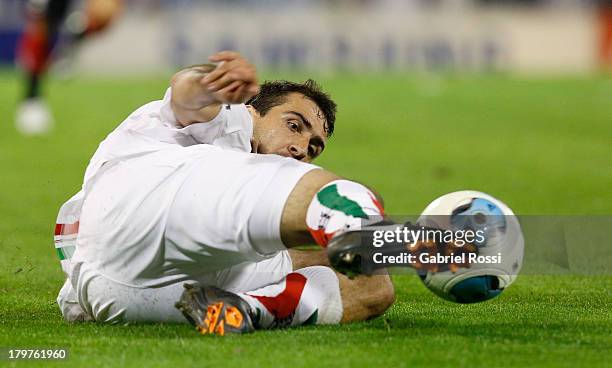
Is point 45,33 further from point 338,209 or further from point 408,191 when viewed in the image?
point 338,209

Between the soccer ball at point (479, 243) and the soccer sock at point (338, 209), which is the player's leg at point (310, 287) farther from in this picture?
the soccer ball at point (479, 243)

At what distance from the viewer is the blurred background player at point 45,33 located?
571 inches

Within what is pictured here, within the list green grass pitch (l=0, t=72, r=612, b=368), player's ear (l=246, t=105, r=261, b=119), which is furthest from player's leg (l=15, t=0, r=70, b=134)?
player's ear (l=246, t=105, r=261, b=119)

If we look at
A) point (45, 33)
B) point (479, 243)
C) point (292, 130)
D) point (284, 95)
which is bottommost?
point (45, 33)

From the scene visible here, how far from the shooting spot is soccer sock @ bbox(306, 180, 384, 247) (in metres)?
3.76

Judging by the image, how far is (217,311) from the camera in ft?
13.4

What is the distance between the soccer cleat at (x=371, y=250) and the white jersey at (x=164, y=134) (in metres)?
0.83

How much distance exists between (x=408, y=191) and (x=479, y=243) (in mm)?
7505

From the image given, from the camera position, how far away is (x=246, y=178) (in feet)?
13.0

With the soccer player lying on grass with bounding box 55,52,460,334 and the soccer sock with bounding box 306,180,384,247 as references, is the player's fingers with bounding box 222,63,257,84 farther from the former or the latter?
the soccer sock with bounding box 306,180,384,247

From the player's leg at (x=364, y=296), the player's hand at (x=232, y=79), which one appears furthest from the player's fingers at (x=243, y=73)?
the player's leg at (x=364, y=296)

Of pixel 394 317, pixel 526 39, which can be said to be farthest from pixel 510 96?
pixel 394 317

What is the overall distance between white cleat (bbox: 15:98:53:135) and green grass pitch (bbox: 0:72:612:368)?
0.25m

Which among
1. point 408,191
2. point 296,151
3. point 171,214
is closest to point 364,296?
point 296,151
